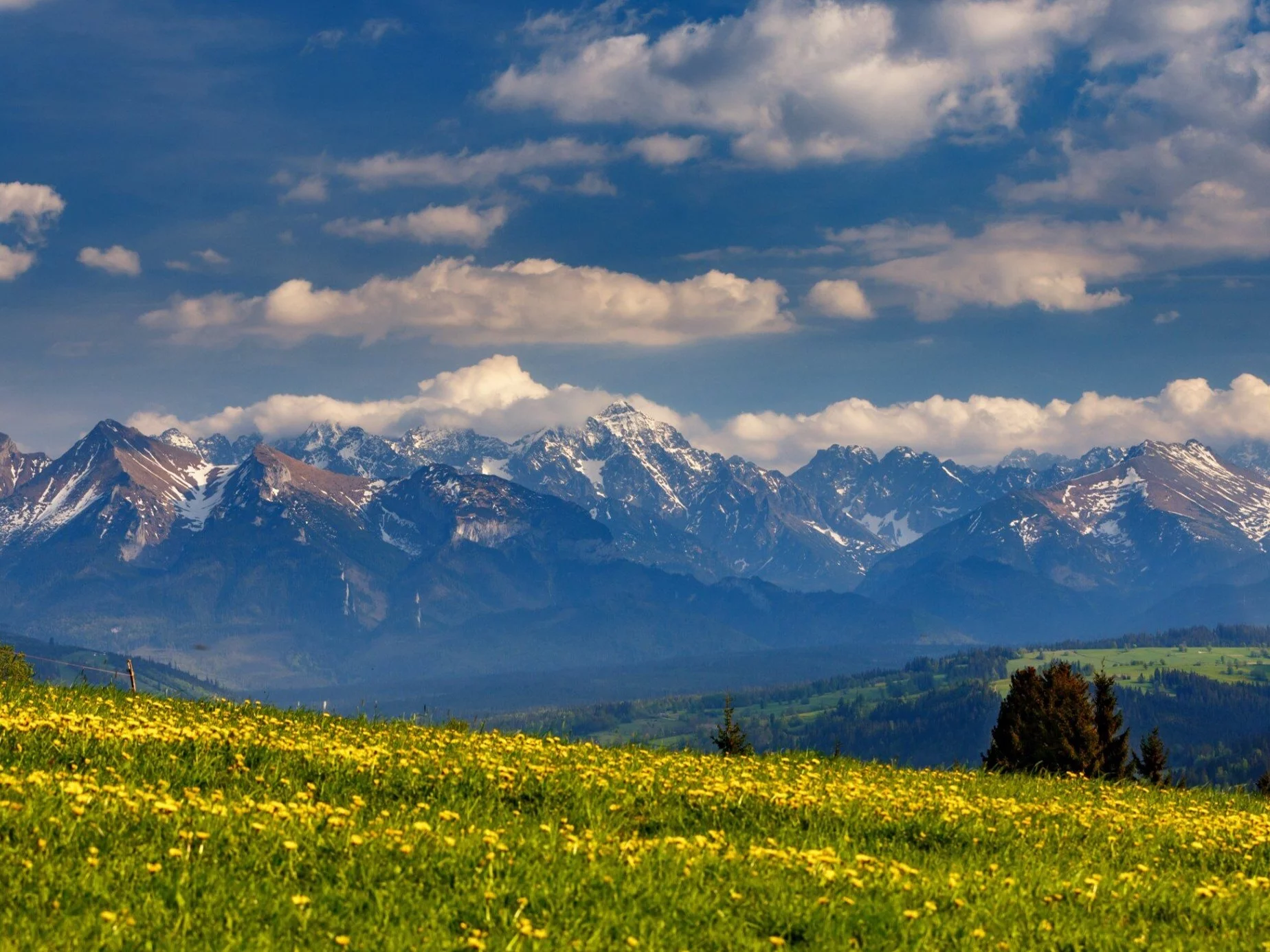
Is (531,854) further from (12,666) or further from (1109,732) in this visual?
(12,666)

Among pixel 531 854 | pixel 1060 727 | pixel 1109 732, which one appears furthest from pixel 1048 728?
pixel 531 854

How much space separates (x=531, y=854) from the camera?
42.9ft

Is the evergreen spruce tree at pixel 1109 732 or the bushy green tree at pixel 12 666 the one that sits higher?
the evergreen spruce tree at pixel 1109 732

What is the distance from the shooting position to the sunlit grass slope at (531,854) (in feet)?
36.4

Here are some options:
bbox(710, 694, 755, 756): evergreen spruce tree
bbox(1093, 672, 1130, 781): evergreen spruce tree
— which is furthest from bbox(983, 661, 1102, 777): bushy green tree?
bbox(710, 694, 755, 756): evergreen spruce tree

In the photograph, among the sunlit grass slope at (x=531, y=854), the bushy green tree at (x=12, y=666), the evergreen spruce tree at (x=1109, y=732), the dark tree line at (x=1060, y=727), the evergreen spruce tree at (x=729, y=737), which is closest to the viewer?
the sunlit grass slope at (x=531, y=854)

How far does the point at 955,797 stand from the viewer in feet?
62.5

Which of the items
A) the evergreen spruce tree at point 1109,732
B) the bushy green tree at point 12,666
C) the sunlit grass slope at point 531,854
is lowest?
the bushy green tree at point 12,666

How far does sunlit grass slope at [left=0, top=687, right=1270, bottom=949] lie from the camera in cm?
1109

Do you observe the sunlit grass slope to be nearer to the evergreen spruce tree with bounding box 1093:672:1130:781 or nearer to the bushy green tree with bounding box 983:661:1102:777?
the bushy green tree with bounding box 983:661:1102:777

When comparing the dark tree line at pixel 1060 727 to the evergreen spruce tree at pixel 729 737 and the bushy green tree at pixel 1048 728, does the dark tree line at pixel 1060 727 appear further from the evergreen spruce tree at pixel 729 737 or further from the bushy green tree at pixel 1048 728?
the evergreen spruce tree at pixel 729 737

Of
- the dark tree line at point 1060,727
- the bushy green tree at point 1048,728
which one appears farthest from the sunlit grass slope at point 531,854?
the dark tree line at point 1060,727

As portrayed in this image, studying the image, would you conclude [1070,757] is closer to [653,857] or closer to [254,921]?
[653,857]

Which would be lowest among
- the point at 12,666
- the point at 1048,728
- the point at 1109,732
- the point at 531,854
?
the point at 12,666
